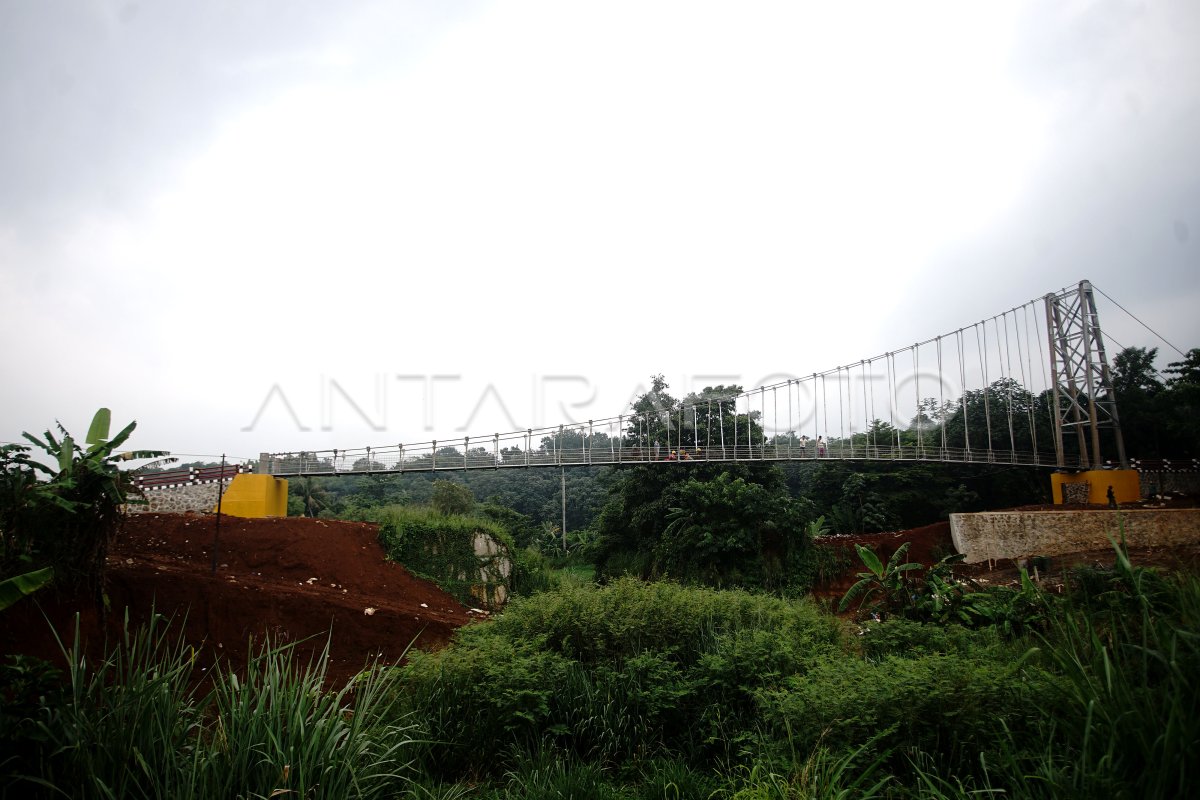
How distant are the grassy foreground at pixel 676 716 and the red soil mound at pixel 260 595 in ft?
2.68

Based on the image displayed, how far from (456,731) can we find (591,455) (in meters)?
13.4

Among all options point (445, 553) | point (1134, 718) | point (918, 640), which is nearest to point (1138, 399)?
point (918, 640)

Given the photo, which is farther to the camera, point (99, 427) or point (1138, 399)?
point (1138, 399)

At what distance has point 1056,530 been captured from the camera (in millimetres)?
14688

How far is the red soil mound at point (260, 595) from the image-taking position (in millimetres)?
7828

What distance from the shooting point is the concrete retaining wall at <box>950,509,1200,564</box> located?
12211 millimetres

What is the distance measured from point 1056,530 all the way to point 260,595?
15837 mm

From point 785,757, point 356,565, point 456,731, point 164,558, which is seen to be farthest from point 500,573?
point 785,757

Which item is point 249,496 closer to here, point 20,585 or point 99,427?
point 99,427

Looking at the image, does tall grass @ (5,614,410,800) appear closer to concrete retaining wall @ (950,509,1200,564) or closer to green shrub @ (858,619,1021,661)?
green shrub @ (858,619,1021,661)

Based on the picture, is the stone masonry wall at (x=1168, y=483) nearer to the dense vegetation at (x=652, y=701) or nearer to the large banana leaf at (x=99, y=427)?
the dense vegetation at (x=652, y=701)

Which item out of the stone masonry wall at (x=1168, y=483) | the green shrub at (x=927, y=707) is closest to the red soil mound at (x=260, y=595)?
the green shrub at (x=927, y=707)

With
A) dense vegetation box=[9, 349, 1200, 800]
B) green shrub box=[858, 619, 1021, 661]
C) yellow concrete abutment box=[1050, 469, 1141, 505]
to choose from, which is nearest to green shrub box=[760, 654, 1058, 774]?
dense vegetation box=[9, 349, 1200, 800]

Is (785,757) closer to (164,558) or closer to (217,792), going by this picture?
(217,792)
